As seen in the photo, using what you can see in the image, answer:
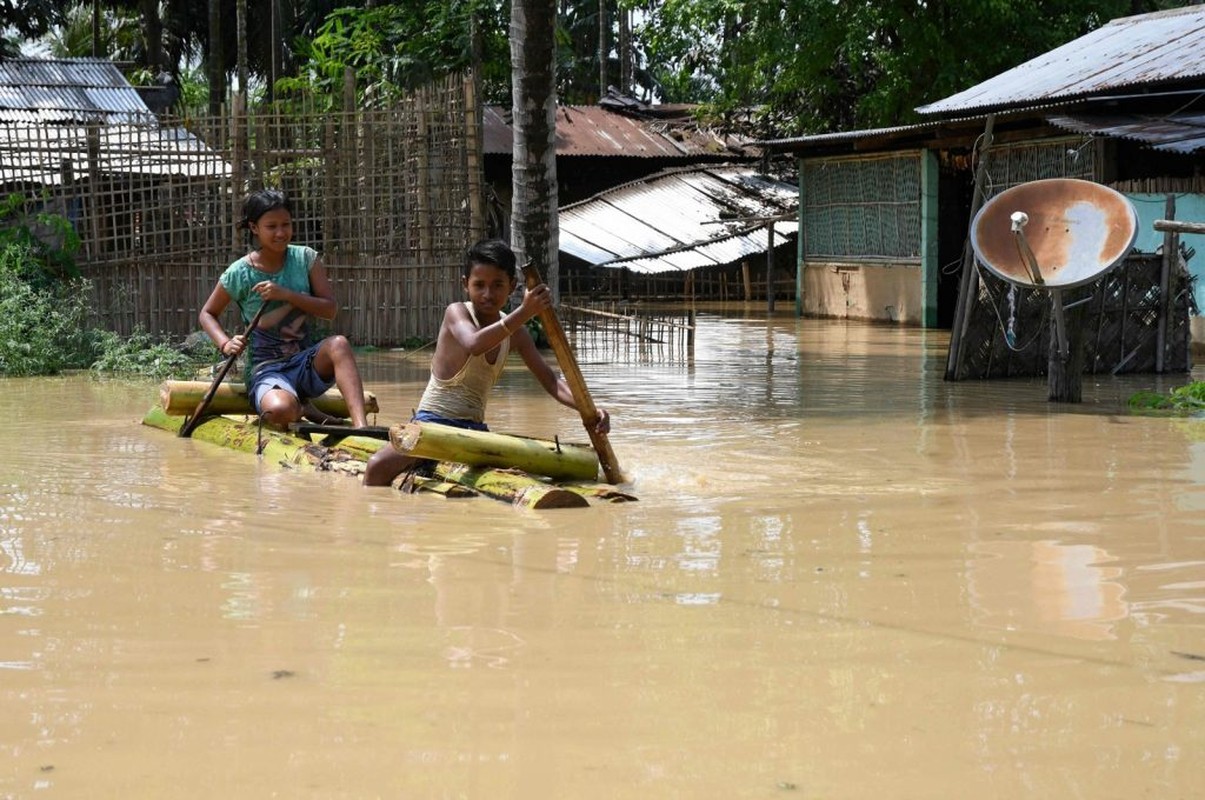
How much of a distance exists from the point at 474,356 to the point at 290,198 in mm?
7535

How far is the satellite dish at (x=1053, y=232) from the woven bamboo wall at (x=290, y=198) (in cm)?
535

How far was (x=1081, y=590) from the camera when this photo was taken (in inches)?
169

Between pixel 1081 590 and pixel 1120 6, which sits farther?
pixel 1120 6

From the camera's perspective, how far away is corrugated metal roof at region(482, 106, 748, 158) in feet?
85.0

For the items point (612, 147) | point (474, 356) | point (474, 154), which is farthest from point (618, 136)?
point (474, 356)

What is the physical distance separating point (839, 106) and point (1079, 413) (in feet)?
54.1

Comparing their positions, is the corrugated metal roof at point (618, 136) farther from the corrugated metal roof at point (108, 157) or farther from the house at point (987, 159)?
the corrugated metal roof at point (108, 157)

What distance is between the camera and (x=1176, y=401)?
9102 mm

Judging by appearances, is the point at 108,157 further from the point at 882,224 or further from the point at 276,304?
the point at 882,224

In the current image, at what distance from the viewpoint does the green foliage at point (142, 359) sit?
457 inches

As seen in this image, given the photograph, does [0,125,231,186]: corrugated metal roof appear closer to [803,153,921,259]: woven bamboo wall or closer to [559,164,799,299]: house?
[803,153,921,259]: woven bamboo wall

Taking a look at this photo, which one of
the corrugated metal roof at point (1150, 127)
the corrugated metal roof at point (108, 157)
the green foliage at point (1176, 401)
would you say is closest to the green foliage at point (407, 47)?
the corrugated metal roof at point (108, 157)

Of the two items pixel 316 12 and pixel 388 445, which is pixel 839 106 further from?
pixel 388 445

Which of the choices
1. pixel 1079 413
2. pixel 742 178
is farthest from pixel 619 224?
pixel 1079 413
